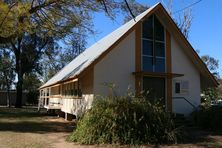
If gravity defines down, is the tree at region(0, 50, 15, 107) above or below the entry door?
above

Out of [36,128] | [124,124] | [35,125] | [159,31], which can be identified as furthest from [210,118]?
[35,125]

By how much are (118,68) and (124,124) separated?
7.42 meters

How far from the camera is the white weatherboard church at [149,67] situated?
20938 mm

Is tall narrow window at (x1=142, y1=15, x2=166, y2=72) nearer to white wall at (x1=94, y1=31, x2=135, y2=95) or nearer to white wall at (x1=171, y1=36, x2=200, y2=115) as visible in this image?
white wall at (x1=171, y1=36, x2=200, y2=115)

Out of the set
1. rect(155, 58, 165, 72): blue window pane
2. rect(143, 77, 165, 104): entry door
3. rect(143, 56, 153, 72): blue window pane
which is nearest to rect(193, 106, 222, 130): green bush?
rect(143, 77, 165, 104): entry door

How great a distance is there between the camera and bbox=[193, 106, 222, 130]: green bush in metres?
19.3

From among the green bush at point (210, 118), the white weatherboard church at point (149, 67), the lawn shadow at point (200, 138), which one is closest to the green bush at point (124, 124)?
the lawn shadow at point (200, 138)

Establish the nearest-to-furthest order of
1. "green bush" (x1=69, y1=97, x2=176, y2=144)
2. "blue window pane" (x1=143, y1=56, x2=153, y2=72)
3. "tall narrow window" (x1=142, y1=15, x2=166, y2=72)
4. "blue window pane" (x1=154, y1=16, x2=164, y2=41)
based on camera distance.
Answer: "green bush" (x1=69, y1=97, x2=176, y2=144) < "blue window pane" (x1=143, y1=56, x2=153, y2=72) < "tall narrow window" (x1=142, y1=15, x2=166, y2=72) < "blue window pane" (x1=154, y1=16, x2=164, y2=41)

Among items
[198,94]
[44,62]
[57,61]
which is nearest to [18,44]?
[44,62]

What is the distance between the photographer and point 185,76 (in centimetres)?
2355

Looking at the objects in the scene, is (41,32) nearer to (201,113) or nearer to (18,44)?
Result: (201,113)

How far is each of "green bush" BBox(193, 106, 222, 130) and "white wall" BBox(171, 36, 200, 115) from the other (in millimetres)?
2527

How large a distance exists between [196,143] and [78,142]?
469cm

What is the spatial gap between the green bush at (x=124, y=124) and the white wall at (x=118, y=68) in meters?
5.63
